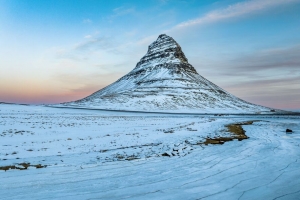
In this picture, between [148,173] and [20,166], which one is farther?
[20,166]

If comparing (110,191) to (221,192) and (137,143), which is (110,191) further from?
(137,143)

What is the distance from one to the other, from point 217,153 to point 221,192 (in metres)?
6.23

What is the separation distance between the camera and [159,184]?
789 centimetres

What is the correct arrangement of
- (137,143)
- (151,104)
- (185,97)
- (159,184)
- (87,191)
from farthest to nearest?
1. (185,97)
2. (151,104)
3. (137,143)
4. (159,184)
5. (87,191)

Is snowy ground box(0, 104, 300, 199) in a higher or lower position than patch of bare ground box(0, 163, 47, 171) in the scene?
lower

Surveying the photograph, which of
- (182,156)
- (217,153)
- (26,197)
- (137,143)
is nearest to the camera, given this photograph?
(26,197)

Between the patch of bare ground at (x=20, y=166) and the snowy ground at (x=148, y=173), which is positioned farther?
the patch of bare ground at (x=20, y=166)

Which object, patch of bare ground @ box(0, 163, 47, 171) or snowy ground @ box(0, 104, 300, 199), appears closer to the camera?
snowy ground @ box(0, 104, 300, 199)

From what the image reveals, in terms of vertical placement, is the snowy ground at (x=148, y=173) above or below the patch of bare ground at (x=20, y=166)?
below

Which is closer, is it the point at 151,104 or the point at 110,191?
the point at 110,191

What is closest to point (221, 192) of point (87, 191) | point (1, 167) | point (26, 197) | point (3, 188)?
point (87, 191)

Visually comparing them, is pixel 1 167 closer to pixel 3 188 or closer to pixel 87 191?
pixel 3 188

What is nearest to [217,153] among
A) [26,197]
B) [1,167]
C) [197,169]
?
[197,169]

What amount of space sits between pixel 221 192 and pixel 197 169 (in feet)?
8.75
